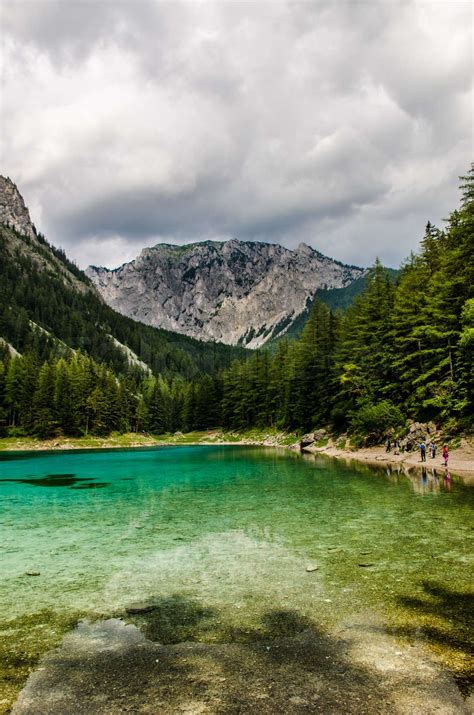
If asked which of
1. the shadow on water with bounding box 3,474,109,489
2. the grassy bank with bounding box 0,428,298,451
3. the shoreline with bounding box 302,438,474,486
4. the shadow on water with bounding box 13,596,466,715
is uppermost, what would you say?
the shadow on water with bounding box 13,596,466,715

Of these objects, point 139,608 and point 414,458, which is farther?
point 414,458

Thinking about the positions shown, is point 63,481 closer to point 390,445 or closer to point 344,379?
point 390,445

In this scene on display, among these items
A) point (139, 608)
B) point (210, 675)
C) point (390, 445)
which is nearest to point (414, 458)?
point (390, 445)

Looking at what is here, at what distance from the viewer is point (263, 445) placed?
9294cm

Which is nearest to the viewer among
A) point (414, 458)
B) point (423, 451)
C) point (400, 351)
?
point (423, 451)

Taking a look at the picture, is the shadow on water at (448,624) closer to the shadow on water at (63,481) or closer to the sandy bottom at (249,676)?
the sandy bottom at (249,676)

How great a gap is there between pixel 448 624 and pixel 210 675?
16.0ft

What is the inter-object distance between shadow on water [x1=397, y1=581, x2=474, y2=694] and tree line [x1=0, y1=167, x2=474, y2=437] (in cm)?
2823

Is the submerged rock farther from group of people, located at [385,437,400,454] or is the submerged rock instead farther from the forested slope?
group of people, located at [385,437,400,454]

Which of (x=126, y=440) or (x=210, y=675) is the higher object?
(x=210, y=675)

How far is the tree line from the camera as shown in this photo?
4331 centimetres

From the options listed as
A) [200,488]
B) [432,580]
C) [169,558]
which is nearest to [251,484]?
[200,488]

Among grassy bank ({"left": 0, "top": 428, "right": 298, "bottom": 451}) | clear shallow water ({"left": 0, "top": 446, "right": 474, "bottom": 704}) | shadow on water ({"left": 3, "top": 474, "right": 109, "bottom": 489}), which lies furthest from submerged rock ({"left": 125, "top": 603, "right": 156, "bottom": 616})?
grassy bank ({"left": 0, "top": 428, "right": 298, "bottom": 451})

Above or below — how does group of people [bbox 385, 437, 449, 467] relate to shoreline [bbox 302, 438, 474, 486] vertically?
above
